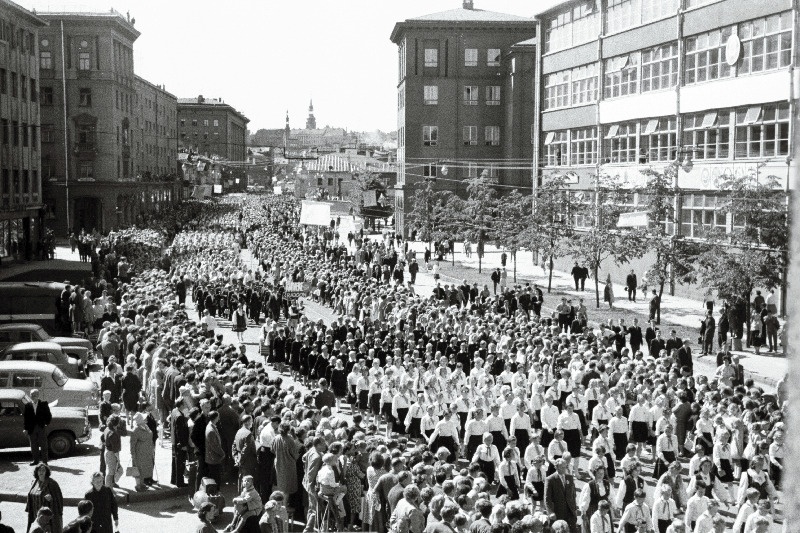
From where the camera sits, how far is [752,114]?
38.3 metres

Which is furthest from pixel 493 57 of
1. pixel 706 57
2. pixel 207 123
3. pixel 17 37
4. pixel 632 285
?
pixel 207 123

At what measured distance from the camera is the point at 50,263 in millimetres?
48750

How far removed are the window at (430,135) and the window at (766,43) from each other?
→ 44340mm

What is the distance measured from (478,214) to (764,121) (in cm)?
2479

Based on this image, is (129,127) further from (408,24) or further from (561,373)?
(561,373)

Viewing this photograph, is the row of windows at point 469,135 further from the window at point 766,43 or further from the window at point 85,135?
the window at point 766,43

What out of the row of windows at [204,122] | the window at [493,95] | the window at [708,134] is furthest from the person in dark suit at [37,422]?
the row of windows at [204,122]

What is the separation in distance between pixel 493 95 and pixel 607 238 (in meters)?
44.8

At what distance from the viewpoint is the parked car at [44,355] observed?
22000mm

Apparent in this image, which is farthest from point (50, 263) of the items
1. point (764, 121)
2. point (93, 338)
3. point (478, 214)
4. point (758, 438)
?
point (758, 438)

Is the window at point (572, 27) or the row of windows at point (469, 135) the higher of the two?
the window at point (572, 27)

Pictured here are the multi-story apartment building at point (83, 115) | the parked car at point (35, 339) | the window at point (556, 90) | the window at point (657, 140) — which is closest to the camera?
the parked car at point (35, 339)

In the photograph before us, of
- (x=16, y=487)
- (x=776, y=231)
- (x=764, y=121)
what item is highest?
(x=764, y=121)

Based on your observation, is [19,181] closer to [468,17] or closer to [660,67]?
[660,67]
